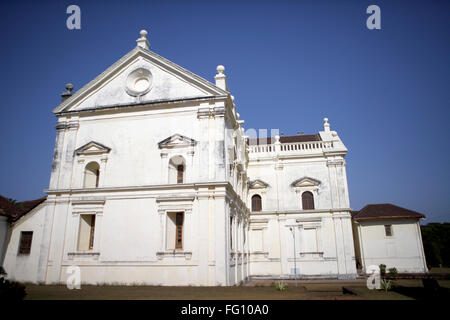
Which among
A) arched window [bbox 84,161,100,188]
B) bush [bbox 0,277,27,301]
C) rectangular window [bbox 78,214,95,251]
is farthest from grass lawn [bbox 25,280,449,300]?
arched window [bbox 84,161,100,188]

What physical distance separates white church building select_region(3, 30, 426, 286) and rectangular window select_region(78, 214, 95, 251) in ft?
0.20

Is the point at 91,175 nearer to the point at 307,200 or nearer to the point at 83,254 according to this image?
the point at 83,254

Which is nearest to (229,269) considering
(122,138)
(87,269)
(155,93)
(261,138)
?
(87,269)

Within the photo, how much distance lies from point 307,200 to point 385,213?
964cm

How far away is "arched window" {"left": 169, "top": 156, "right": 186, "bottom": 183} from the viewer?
60.9 ft

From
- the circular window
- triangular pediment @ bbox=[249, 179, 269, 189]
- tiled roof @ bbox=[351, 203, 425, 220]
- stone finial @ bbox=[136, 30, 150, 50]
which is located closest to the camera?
the circular window

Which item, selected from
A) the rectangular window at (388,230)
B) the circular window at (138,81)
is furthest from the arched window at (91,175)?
the rectangular window at (388,230)

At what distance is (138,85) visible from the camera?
67.1ft

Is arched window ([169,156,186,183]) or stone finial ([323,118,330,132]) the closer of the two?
arched window ([169,156,186,183])

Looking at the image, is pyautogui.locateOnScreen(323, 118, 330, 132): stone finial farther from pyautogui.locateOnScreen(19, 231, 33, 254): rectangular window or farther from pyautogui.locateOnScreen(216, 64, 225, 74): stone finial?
pyautogui.locateOnScreen(19, 231, 33, 254): rectangular window

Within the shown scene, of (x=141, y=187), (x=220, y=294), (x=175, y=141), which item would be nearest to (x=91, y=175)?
(x=141, y=187)

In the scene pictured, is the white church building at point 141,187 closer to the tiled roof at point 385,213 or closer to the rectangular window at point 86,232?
the rectangular window at point 86,232
